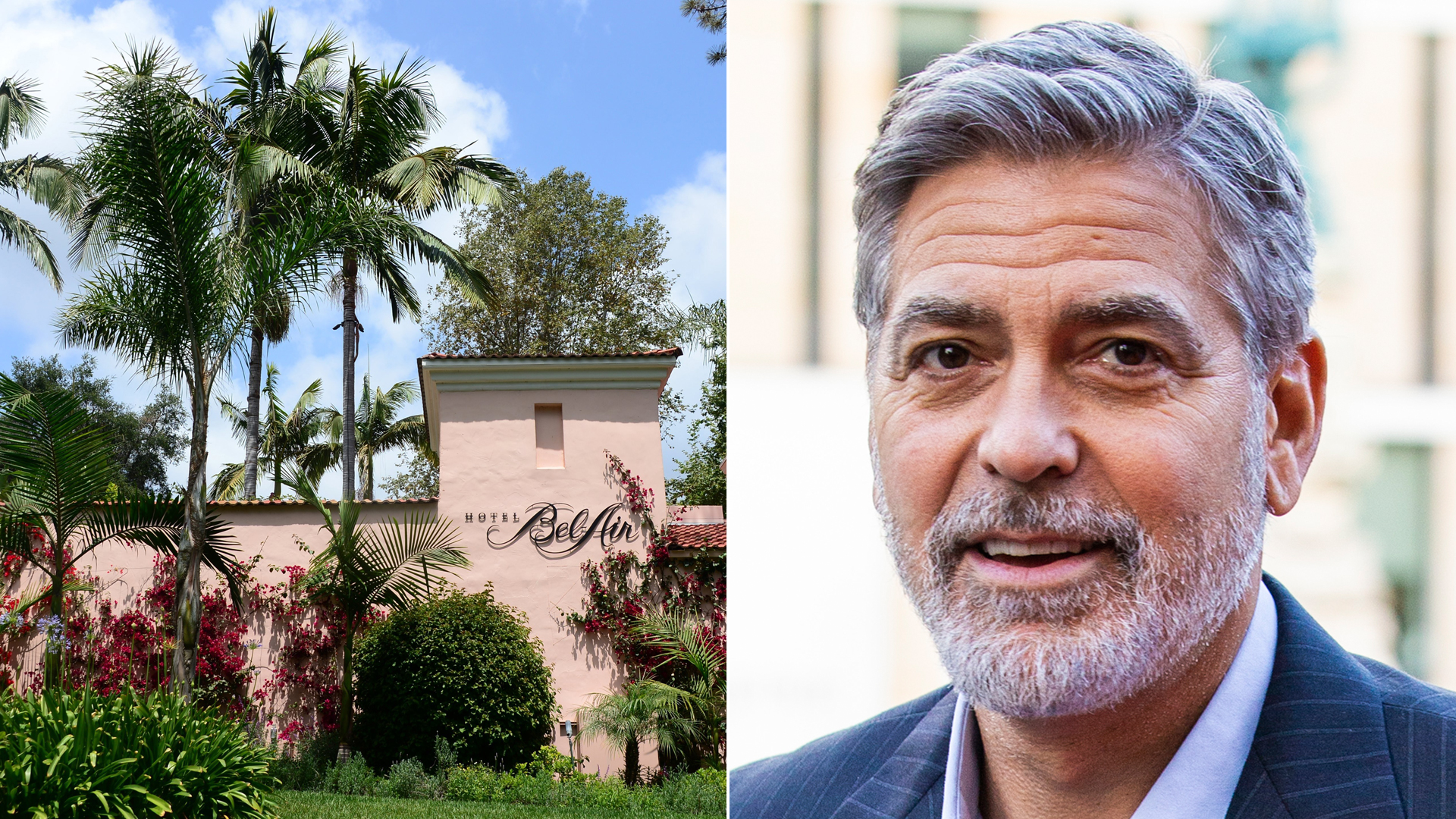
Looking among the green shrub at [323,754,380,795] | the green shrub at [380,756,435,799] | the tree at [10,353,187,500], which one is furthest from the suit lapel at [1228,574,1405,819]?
the tree at [10,353,187,500]

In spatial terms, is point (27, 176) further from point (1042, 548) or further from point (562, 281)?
point (1042, 548)

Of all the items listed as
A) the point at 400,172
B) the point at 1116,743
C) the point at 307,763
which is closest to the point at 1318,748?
the point at 1116,743

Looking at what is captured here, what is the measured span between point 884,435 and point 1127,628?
2.00 feet

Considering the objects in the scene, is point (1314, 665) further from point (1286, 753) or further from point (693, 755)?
point (693, 755)

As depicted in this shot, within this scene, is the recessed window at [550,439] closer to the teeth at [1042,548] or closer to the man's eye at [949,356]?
the man's eye at [949,356]

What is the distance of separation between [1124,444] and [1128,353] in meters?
0.16

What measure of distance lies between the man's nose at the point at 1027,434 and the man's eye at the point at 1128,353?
12 cm

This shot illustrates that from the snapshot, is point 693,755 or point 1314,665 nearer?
point 1314,665

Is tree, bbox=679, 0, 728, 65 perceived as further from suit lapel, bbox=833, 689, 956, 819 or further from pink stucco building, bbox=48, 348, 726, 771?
suit lapel, bbox=833, 689, 956, 819

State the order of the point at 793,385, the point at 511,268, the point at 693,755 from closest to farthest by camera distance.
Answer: the point at 793,385 < the point at 693,755 < the point at 511,268

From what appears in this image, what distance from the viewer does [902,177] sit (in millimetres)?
2322

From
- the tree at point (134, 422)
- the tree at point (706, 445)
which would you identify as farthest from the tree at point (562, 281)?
the tree at point (134, 422)

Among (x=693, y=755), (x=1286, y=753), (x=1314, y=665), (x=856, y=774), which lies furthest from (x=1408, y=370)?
(x=693, y=755)

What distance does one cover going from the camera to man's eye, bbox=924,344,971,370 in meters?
2.17
